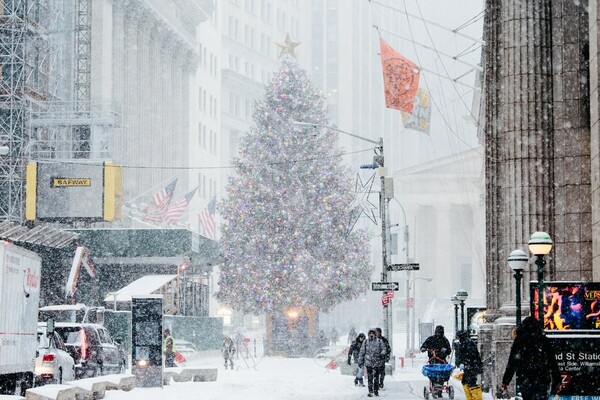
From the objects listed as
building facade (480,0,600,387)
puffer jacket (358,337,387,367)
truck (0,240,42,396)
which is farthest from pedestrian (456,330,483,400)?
truck (0,240,42,396)

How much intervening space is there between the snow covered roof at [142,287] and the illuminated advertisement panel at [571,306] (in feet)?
126

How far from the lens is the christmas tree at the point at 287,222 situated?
60781 mm

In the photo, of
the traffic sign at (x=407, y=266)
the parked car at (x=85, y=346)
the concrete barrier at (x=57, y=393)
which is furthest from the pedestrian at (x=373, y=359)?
the parked car at (x=85, y=346)

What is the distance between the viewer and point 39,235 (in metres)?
54.1

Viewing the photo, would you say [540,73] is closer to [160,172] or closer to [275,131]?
[275,131]

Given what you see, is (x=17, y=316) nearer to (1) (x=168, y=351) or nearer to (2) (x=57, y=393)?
(2) (x=57, y=393)

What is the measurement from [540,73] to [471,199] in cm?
9868

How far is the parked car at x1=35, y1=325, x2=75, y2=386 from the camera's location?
2730 cm

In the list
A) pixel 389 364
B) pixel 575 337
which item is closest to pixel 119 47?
pixel 389 364

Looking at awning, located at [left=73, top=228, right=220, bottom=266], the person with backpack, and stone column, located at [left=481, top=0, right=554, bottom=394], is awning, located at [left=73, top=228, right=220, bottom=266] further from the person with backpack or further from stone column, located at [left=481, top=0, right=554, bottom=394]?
stone column, located at [left=481, top=0, right=554, bottom=394]

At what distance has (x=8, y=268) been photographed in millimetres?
21375

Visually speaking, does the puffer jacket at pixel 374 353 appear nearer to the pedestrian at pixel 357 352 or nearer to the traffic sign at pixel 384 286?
the pedestrian at pixel 357 352

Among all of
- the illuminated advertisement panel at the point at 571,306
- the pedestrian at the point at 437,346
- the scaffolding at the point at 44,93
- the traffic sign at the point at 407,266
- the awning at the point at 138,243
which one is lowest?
the pedestrian at the point at 437,346

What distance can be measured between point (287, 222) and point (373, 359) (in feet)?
106
